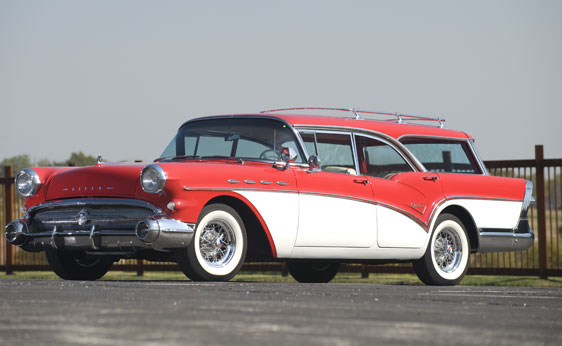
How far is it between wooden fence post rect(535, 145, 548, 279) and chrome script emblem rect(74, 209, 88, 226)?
7.11 metres

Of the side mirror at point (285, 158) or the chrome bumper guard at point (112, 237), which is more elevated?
the side mirror at point (285, 158)

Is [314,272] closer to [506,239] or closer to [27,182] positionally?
[506,239]

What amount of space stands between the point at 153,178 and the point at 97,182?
2.18 feet

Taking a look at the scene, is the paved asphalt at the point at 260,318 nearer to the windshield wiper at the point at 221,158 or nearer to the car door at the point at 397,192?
the windshield wiper at the point at 221,158

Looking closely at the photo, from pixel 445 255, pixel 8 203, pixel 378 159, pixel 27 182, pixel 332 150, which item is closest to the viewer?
pixel 27 182

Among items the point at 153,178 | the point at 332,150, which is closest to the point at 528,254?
the point at 332,150

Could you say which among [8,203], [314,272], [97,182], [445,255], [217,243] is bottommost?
[314,272]

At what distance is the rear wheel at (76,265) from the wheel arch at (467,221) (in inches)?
154

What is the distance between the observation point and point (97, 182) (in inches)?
356

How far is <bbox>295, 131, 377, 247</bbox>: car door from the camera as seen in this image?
31.6ft

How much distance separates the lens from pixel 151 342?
4363 millimetres

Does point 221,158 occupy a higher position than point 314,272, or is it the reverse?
point 221,158

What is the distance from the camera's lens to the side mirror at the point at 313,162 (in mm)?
9641

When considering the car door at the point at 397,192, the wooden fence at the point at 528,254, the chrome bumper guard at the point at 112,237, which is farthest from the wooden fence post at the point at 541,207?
the chrome bumper guard at the point at 112,237
